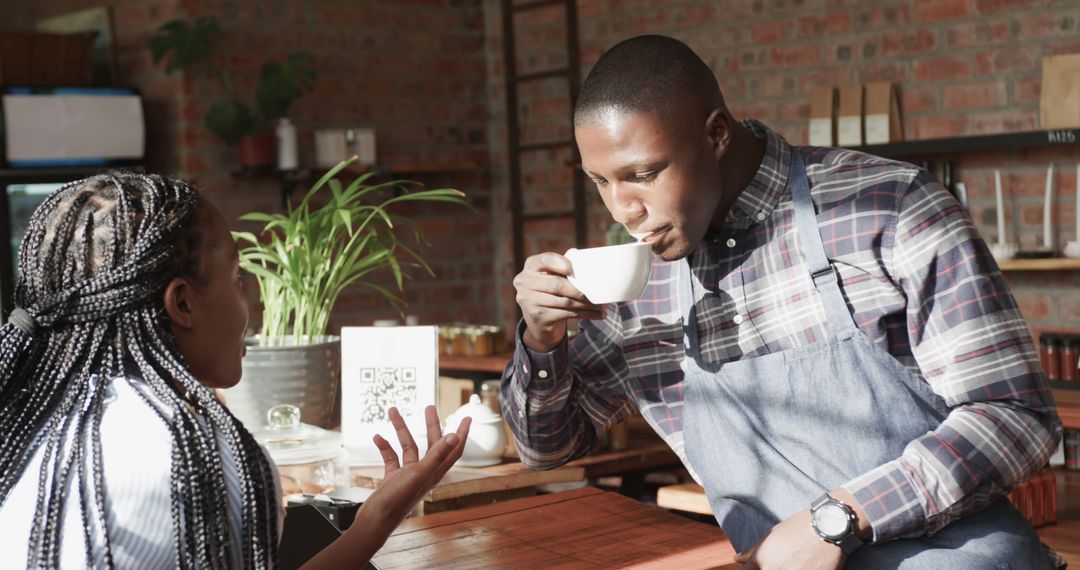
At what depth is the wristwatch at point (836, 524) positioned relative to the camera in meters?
1.37

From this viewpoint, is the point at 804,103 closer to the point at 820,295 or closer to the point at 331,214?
the point at 331,214

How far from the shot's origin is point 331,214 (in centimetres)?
251

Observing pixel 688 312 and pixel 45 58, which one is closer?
pixel 688 312

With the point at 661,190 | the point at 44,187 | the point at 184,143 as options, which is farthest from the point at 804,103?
the point at 661,190

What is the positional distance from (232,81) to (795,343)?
3.95 m

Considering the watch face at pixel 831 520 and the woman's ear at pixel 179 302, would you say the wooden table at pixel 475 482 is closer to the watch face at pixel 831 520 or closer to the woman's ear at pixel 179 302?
the watch face at pixel 831 520

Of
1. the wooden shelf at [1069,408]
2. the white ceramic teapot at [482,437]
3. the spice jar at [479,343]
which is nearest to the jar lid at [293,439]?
the white ceramic teapot at [482,437]

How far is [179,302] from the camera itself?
3.85 ft

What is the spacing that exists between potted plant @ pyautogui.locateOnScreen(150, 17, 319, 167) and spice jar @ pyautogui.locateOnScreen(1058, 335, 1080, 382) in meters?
2.93

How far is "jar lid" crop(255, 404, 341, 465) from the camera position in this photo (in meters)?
2.15

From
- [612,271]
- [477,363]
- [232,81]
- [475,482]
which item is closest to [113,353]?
[612,271]

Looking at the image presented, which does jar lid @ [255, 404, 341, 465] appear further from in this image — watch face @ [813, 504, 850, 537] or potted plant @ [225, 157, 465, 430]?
watch face @ [813, 504, 850, 537]

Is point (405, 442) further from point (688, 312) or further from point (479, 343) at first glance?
point (479, 343)

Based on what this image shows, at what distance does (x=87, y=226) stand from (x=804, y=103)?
12.4ft
